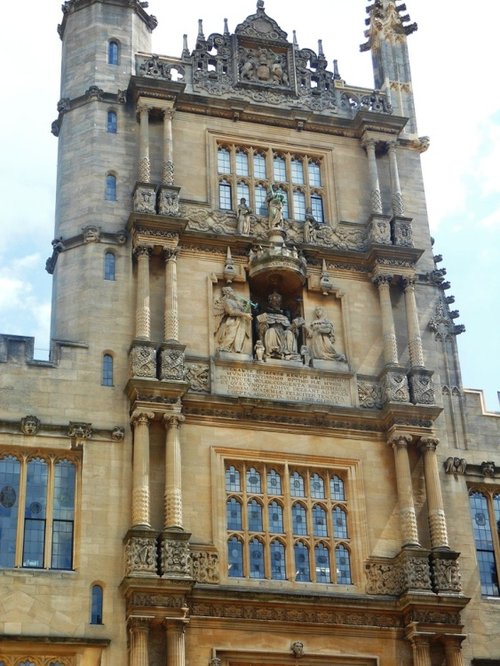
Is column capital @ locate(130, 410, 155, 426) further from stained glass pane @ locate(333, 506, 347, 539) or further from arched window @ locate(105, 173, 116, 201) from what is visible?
arched window @ locate(105, 173, 116, 201)

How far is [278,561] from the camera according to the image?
26.1 metres

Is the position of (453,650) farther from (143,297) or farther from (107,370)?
(143,297)

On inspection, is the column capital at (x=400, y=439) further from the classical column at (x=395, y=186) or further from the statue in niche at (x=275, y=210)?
the classical column at (x=395, y=186)

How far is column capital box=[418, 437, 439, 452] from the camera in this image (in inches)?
1087

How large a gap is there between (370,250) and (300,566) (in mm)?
7959

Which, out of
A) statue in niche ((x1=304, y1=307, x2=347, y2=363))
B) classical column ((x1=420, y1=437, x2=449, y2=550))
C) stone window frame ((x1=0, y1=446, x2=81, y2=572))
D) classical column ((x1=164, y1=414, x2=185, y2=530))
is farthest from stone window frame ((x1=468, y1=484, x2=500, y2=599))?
stone window frame ((x1=0, y1=446, x2=81, y2=572))

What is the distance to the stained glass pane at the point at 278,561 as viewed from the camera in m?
25.9

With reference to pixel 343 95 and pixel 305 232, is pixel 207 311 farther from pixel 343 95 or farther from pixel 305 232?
pixel 343 95

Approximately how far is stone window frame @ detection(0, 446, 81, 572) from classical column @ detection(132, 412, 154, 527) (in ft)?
3.96

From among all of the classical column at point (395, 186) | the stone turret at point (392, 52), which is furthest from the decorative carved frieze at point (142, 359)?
the stone turret at point (392, 52)

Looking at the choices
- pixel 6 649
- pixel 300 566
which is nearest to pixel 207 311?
pixel 300 566

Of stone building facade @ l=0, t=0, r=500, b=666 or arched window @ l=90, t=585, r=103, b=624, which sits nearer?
arched window @ l=90, t=585, r=103, b=624

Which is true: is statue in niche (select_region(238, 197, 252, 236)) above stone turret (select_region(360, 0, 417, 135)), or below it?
below

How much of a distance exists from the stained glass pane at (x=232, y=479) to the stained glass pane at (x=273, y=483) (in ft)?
2.15
